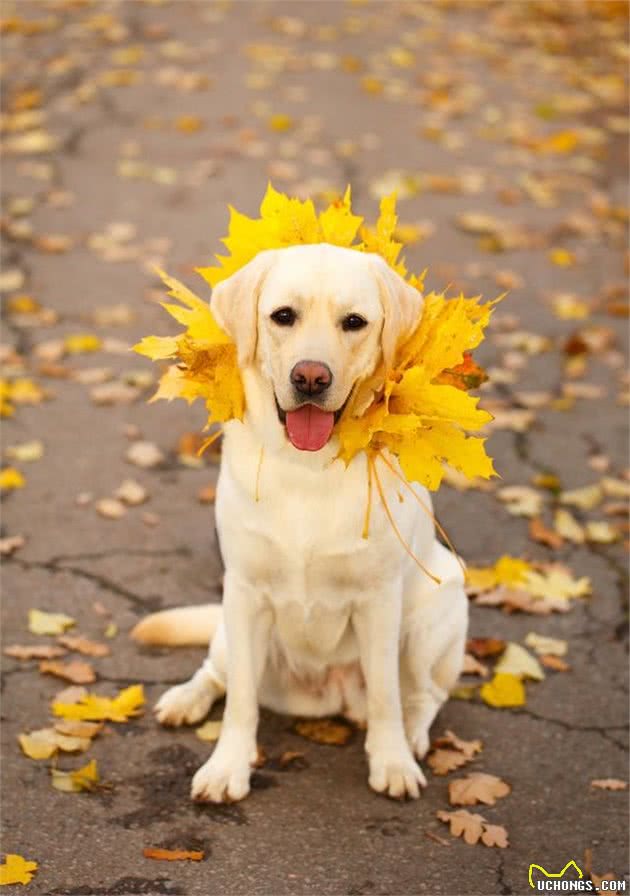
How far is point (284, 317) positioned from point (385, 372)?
30 centimetres

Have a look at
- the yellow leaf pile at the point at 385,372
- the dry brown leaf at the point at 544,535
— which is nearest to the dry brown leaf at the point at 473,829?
the yellow leaf pile at the point at 385,372

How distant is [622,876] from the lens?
3219 millimetres

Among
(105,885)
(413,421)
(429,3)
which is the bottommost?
(105,885)

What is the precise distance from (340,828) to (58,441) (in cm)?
273

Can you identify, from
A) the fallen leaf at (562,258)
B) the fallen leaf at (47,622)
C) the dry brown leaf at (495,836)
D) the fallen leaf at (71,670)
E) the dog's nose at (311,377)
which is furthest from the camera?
the fallen leaf at (562,258)

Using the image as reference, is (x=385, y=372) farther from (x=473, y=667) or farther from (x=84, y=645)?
(x=84, y=645)

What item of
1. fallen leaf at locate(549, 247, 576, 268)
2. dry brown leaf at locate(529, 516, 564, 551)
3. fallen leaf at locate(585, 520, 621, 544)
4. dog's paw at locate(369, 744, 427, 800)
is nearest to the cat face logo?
dog's paw at locate(369, 744, 427, 800)

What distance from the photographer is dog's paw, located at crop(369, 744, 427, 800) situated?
3.46 metres

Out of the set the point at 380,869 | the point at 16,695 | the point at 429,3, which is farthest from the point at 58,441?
the point at 429,3

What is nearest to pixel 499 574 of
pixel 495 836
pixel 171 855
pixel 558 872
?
pixel 495 836

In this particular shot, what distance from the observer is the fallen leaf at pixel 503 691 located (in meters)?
3.97

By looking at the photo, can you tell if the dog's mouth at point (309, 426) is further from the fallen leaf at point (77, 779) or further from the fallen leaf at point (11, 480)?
the fallen leaf at point (11, 480)

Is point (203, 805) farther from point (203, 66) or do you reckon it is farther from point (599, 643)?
point (203, 66)

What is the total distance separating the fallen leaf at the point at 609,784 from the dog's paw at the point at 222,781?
99 cm
